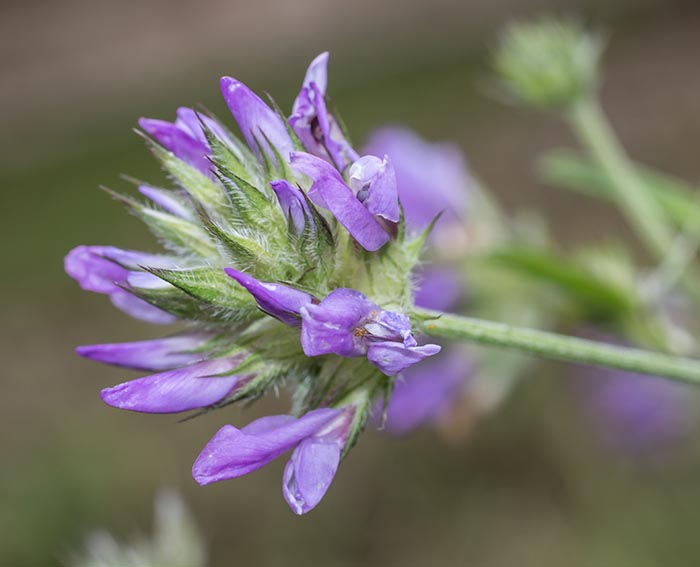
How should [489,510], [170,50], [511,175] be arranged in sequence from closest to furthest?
[489,510] < [511,175] < [170,50]

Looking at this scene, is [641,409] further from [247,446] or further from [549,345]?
[247,446]

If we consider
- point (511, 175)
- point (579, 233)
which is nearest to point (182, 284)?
point (579, 233)

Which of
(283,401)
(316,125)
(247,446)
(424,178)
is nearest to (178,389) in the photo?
(247,446)

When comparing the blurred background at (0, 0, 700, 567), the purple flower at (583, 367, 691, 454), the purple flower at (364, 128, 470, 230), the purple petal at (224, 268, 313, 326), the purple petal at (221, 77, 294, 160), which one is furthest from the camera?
the blurred background at (0, 0, 700, 567)

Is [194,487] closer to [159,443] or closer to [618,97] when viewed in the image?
[159,443]

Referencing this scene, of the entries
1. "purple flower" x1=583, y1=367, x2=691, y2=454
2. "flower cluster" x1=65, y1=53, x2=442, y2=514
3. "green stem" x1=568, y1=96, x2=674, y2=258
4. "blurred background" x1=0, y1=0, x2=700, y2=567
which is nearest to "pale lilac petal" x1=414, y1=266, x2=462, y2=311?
"green stem" x1=568, y1=96, x2=674, y2=258

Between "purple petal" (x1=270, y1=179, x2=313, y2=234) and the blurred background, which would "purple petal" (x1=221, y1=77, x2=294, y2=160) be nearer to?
"purple petal" (x1=270, y1=179, x2=313, y2=234)
